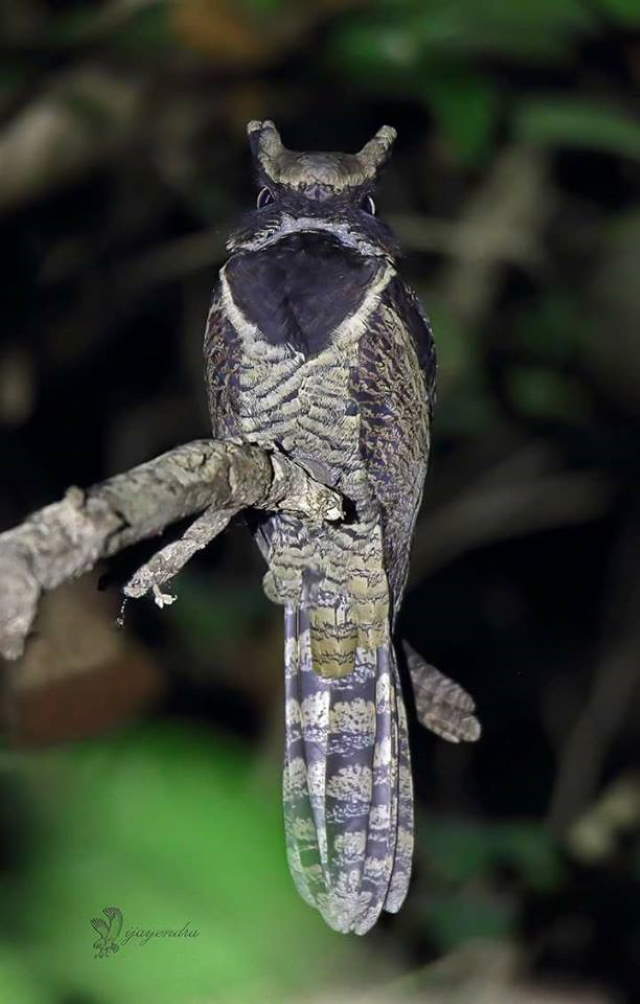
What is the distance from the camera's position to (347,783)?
2.44m

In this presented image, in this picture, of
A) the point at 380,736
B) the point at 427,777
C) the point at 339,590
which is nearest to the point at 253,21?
the point at 339,590

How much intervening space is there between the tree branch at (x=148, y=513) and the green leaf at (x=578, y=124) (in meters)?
1.91

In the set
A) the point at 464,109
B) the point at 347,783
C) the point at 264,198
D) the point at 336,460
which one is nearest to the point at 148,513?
the point at 336,460

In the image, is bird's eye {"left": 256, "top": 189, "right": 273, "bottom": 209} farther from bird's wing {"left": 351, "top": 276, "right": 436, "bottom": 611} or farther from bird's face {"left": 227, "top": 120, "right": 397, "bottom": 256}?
bird's wing {"left": 351, "top": 276, "right": 436, "bottom": 611}

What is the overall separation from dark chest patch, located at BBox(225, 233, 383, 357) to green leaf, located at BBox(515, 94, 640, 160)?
4.44 feet

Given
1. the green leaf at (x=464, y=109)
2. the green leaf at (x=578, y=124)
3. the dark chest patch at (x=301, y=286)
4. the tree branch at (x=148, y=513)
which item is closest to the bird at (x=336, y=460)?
the dark chest patch at (x=301, y=286)

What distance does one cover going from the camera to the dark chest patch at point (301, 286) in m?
2.32

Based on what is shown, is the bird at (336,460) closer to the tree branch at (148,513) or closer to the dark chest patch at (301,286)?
the dark chest patch at (301,286)

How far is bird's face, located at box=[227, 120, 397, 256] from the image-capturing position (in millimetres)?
2443

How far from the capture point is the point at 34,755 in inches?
91.1

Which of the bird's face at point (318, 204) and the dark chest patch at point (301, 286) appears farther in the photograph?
the bird's face at point (318, 204)

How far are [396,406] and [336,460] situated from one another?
0.15 metres

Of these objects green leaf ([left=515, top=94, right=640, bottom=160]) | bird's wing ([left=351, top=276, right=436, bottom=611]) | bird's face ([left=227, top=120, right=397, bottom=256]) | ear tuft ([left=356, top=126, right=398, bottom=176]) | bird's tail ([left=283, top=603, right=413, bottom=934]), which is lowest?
Answer: bird's tail ([left=283, top=603, right=413, bottom=934])

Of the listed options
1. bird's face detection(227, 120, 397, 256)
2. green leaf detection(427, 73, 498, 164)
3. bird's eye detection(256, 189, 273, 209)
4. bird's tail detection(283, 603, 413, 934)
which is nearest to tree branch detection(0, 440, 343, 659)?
bird's tail detection(283, 603, 413, 934)
